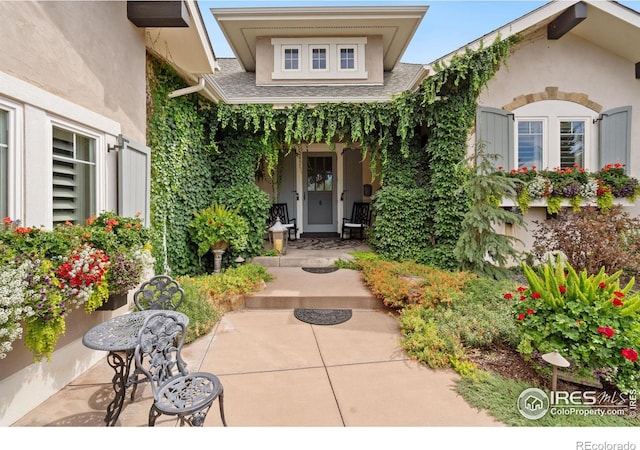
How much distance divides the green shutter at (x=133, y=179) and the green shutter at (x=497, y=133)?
5.62 metres

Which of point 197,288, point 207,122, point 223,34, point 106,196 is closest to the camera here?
point 106,196

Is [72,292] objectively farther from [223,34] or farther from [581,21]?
[581,21]

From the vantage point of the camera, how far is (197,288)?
388cm

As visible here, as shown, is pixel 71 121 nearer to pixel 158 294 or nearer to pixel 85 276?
pixel 85 276

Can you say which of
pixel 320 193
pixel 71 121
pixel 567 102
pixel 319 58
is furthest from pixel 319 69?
pixel 71 121

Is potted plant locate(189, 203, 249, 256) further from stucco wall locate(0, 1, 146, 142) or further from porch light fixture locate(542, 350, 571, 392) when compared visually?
porch light fixture locate(542, 350, 571, 392)

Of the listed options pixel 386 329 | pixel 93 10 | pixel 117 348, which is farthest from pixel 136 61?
pixel 386 329

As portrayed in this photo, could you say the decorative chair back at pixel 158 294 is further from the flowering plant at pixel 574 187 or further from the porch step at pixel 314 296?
the flowering plant at pixel 574 187

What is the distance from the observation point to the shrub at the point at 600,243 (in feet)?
14.4

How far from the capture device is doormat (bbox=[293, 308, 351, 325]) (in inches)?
146

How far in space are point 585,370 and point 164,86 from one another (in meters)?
5.85

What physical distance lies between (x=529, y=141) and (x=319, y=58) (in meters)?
5.33

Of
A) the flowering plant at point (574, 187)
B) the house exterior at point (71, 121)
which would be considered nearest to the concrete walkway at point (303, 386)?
the house exterior at point (71, 121)

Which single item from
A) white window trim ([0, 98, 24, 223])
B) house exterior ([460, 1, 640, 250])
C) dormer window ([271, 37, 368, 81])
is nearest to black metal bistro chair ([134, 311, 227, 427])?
white window trim ([0, 98, 24, 223])
